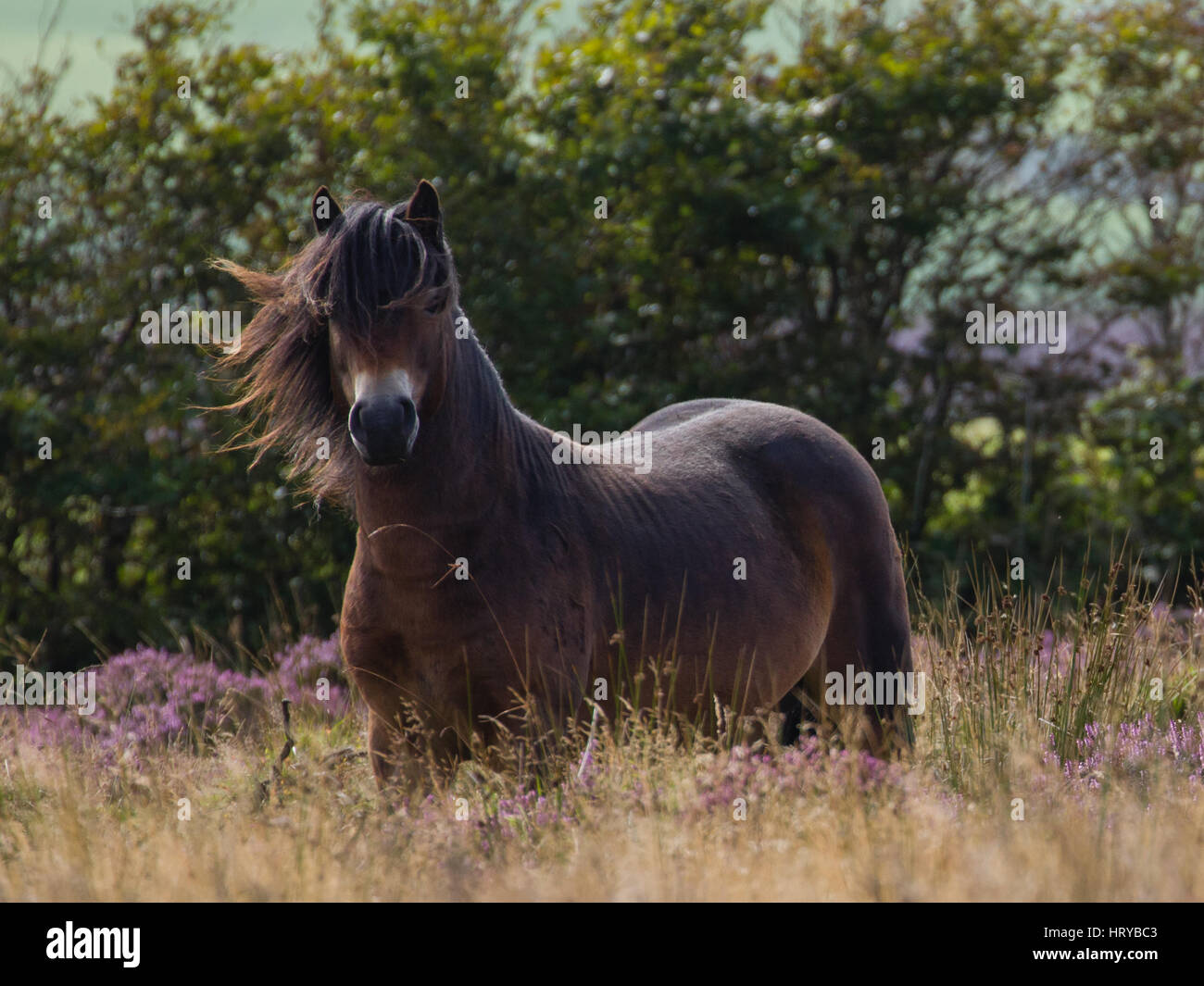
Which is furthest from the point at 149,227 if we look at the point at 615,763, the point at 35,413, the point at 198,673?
the point at 615,763

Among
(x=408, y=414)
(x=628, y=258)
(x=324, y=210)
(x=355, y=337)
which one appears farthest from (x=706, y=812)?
(x=628, y=258)

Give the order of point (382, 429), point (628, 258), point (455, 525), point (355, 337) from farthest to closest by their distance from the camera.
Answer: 1. point (628, 258)
2. point (455, 525)
3. point (355, 337)
4. point (382, 429)

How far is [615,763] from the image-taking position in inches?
145

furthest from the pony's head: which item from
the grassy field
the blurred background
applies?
the blurred background

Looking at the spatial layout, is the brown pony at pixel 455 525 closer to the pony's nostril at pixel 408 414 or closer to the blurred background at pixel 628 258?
the pony's nostril at pixel 408 414

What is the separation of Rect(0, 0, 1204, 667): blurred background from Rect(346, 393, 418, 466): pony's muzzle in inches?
178

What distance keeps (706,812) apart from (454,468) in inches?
45.4

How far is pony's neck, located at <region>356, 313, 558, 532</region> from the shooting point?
3.67 m

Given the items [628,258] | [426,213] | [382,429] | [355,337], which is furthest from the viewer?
[628,258]

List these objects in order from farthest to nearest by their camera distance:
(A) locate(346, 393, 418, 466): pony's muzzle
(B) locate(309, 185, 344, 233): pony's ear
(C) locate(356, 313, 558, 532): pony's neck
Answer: (B) locate(309, 185, 344, 233): pony's ear
(C) locate(356, 313, 558, 532): pony's neck
(A) locate(346, 393, 418, 466): pony's muzzle

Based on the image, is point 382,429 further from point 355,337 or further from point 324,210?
point 324,210

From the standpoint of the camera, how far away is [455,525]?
3680 mm

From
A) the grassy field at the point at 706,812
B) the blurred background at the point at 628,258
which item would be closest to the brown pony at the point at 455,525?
the grassy field at the point at 706,812

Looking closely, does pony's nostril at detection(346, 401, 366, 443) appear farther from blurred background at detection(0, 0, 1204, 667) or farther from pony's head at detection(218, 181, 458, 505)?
blurred background at detection(0, 0, 1204, 667)
